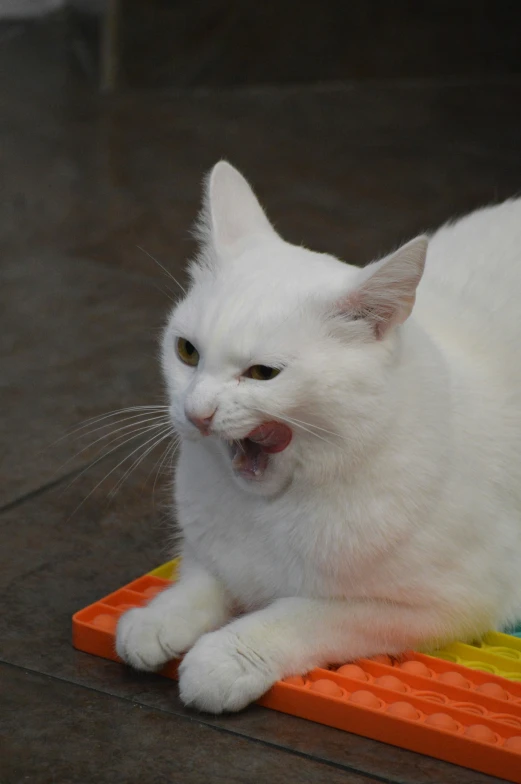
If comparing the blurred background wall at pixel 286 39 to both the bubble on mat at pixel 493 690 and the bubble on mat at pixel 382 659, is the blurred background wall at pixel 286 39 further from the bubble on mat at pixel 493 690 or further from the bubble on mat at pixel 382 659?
the bubble on mat at pixel 493 690

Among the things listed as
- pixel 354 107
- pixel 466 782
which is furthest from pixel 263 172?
pixel 466 782

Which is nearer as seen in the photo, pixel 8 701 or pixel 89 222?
pixel 8 701

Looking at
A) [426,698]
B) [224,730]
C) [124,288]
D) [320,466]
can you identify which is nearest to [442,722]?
[426,698]

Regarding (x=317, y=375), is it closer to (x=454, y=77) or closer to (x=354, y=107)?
(x=354, y=107)

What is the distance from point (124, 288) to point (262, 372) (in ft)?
8.68

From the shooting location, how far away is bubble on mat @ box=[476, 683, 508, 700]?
2.06 m

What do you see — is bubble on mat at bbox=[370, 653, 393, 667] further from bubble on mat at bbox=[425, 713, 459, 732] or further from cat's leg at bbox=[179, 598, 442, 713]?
bubble on mat at bbox=[425, 713, 459, 732]

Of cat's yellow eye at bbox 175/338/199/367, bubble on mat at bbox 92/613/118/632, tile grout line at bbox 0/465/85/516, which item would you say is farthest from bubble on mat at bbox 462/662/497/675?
tile grout line at bbox 0/465/85/516

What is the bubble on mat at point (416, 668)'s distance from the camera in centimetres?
212

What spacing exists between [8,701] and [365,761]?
662 millimetres

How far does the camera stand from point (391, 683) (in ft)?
6.81

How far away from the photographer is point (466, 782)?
1893 mm

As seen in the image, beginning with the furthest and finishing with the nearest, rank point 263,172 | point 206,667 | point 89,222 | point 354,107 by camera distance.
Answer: point 354,107 → point 263,172 → point 89,222 → point 206,667

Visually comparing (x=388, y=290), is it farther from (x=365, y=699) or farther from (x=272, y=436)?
(x=365, y=699)
